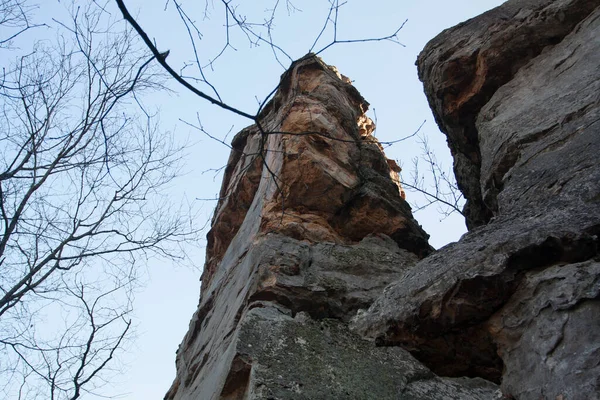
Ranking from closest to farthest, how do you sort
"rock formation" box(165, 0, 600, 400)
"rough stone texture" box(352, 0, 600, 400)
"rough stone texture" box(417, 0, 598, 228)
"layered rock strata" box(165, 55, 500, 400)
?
1. "rough stone texture" box(352, 0, 600, 400)
2. "rock formation" box(165, 0, 600, 400)
3. "layered rock strata" box(165, 55, 500, 400)
4. "rough stone texture" box(417, 0, 598, 228)

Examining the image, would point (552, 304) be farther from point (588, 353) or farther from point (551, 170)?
point (551, 170)

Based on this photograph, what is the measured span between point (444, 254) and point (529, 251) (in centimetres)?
61

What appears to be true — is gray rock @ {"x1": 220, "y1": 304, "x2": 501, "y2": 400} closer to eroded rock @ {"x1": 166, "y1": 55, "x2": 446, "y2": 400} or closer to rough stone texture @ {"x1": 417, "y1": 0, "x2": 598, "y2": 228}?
eroded rock @ {"x1": 166, "y1": 55, "x2": 446, "y2": 400}

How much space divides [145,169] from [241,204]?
122 cm

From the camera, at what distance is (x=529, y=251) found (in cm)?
317

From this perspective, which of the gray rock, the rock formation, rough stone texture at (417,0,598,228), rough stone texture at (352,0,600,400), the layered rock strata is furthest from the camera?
rough stone texture at (417,0,598,228)

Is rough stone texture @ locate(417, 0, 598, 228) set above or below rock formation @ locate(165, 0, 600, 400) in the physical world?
above

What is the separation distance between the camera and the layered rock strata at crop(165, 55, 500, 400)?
3.40 meters

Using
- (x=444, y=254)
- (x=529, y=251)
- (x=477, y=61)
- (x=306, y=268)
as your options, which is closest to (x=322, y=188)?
(x=306, y=268)

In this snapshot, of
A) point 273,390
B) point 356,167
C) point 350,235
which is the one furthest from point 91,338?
point 273,390

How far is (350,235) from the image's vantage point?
5.83 metres

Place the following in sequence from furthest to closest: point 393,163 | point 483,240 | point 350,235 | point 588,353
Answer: point 393,163
point 350,235
point 483,240
point 588,353

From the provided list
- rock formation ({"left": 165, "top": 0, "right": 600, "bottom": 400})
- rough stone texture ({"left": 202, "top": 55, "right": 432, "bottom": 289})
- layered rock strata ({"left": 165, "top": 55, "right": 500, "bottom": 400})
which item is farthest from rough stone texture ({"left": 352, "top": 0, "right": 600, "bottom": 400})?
rough stone texture ({"left": 202, "top": 55, "right": 432, "bottom": 289})

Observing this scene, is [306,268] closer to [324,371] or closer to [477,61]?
[324,371]
